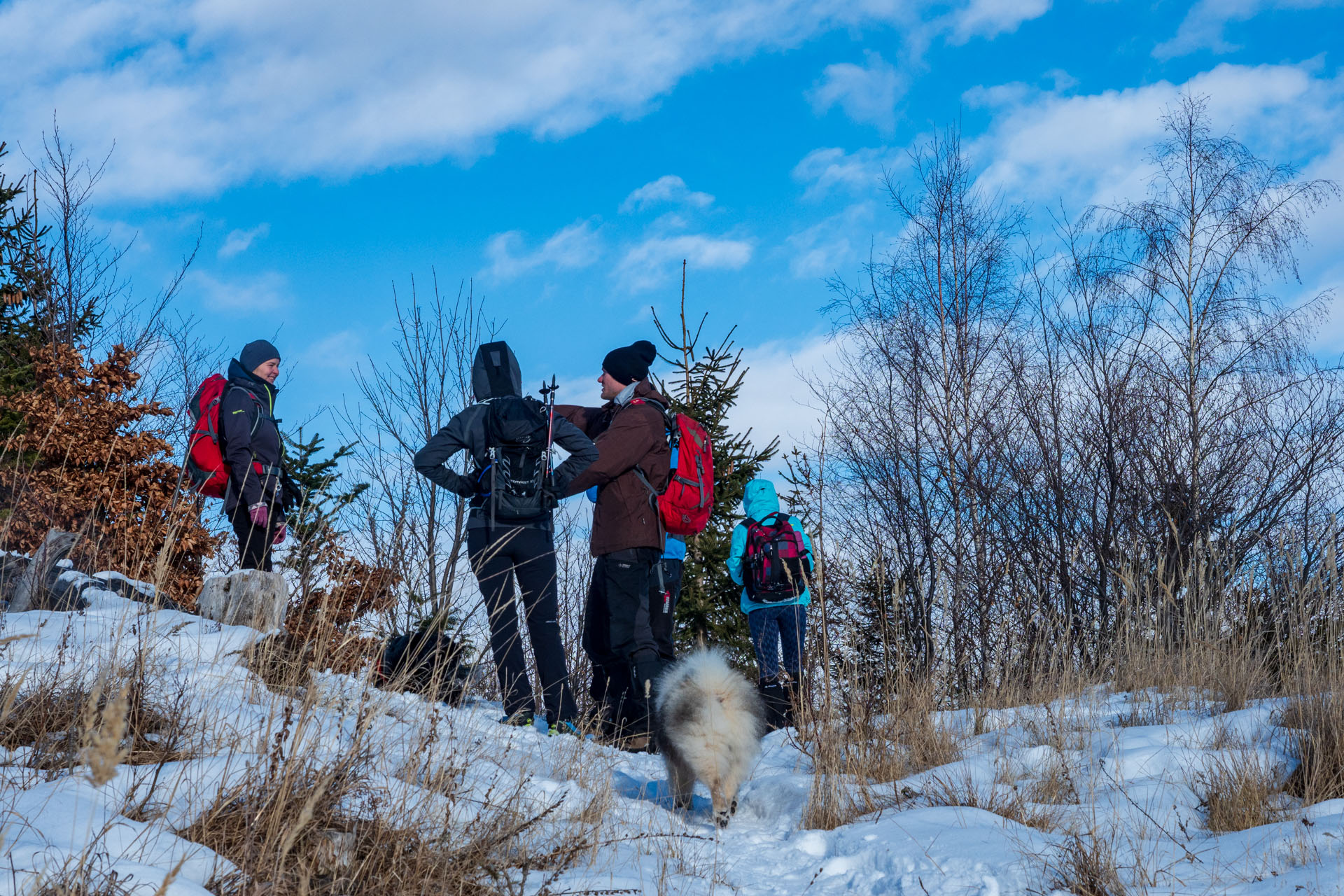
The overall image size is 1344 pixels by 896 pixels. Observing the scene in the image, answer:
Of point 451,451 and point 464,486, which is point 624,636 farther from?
point 451,451

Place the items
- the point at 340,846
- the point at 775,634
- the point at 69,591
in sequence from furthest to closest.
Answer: the point at 775,634 < the point at 69,591 < the point at 340,846

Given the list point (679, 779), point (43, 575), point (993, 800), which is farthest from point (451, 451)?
point (993, 800)

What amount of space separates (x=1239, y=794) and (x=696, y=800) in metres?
2.39

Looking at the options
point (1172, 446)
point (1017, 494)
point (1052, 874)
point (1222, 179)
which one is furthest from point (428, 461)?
point (1222, 179)

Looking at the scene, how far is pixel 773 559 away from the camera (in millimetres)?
6902

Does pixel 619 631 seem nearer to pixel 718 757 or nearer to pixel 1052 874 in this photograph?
pixel 718 757

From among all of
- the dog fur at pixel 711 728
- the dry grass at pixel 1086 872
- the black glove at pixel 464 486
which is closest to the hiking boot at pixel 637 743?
the dog fur at pixel 711 728

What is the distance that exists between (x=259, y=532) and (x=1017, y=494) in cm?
1032

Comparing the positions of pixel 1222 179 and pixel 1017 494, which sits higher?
pixel 1222 179

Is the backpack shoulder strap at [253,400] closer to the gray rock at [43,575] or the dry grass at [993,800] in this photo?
the gray rock at [43,575]

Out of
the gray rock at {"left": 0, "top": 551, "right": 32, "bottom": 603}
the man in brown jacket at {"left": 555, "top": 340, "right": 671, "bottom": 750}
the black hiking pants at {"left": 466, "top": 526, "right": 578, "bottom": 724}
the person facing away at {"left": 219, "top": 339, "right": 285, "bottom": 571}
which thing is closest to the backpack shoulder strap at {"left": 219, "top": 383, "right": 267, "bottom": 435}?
the person facing away at {"left": 219, "top": 339, "right": 285, "bottom": 571}

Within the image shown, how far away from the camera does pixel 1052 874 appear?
2.98m

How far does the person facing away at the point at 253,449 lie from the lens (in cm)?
604

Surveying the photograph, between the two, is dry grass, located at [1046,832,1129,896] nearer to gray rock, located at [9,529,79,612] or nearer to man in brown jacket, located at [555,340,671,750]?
man in brown jacket, located at [555,340,671,750]
